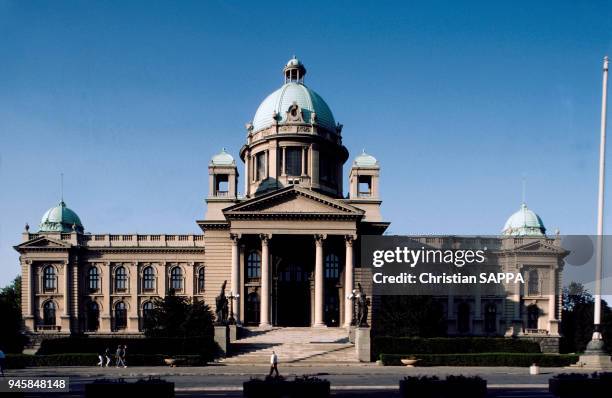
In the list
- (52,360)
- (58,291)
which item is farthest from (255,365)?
(58,291)

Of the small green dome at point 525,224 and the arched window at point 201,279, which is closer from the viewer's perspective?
the arched window at point 201,279

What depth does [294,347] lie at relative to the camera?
188ft

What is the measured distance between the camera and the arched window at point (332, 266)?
72375 millimetres

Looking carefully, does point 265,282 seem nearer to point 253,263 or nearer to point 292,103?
point 253,263

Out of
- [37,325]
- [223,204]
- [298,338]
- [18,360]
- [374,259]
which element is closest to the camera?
[18,360]

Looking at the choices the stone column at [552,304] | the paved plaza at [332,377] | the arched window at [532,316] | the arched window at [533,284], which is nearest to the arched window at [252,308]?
the paved plaza at [332,377]

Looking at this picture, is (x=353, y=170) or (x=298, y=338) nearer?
(x=298, y=338)

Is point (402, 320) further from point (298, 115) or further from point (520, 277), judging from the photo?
point (298, 115)

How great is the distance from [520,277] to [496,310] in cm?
798

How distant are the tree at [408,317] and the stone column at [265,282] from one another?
37.4 ft

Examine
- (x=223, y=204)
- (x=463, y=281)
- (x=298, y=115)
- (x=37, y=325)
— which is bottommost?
(x=37, y=325)

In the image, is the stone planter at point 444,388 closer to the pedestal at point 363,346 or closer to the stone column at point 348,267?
the pedestal at point 363,346

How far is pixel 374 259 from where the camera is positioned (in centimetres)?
7181

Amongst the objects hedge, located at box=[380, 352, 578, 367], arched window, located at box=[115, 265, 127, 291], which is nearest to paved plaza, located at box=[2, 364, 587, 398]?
hedge, located at box=[380, 352, 578, 367]
